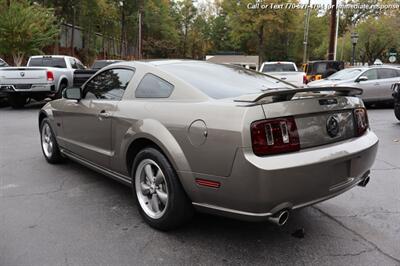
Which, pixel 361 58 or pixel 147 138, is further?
pixel 361 58

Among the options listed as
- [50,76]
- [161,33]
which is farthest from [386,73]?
[161,33]

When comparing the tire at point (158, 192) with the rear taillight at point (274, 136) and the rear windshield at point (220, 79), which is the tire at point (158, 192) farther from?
the rear taillight at point (274, 136)

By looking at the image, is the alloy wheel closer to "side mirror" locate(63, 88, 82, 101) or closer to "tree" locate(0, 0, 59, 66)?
"side mirror" locate(63, 88, 82, 101)

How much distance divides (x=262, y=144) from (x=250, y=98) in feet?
1.28

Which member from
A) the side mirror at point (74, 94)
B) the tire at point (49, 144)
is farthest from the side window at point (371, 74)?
the side mirror at point (74, 94)

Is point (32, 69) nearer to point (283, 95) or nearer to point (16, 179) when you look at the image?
point (16, 179)

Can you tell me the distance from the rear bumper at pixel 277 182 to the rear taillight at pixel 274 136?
0.05 m

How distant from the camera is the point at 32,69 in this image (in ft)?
42.3

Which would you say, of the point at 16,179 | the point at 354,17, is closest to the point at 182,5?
the point at 354,17

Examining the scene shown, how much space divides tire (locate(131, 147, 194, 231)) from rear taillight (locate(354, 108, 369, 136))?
5.47 ft

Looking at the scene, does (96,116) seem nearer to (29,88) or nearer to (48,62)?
(29,88)

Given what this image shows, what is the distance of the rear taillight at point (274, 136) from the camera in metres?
Answer: 2.97

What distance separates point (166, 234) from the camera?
3.63 metres

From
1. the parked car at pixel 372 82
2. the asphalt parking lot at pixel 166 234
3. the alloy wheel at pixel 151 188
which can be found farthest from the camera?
the parked car at pixel 372 82
